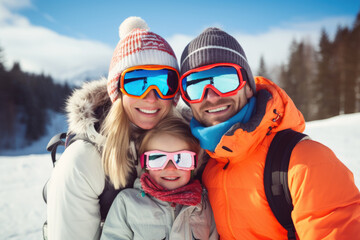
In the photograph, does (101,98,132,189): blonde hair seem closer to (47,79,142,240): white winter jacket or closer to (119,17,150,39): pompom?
(47,79,142,240): white winter jacket

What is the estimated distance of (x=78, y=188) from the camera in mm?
1697

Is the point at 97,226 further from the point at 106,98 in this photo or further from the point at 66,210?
the point at 106,98

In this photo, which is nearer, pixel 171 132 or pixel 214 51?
pixel 214 51

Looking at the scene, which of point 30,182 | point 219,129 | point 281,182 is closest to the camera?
point 281,182

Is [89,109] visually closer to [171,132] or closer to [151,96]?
[151,96]

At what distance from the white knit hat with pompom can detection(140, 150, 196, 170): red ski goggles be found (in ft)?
2.27

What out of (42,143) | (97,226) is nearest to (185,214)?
(97,226)

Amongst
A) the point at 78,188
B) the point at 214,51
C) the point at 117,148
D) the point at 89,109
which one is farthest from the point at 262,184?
the point at 89,109

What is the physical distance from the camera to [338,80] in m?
21.4

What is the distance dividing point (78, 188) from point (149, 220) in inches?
25.7

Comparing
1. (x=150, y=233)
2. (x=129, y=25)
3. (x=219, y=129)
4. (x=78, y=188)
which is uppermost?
(x=129, y=25)

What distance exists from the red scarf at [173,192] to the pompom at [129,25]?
168cm

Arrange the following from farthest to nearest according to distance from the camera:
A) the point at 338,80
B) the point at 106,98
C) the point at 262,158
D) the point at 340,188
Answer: the point at 338,80 < the point at 106,98 < the point at 262,158 < the point at 340,188

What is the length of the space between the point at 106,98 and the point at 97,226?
129 centimetres
